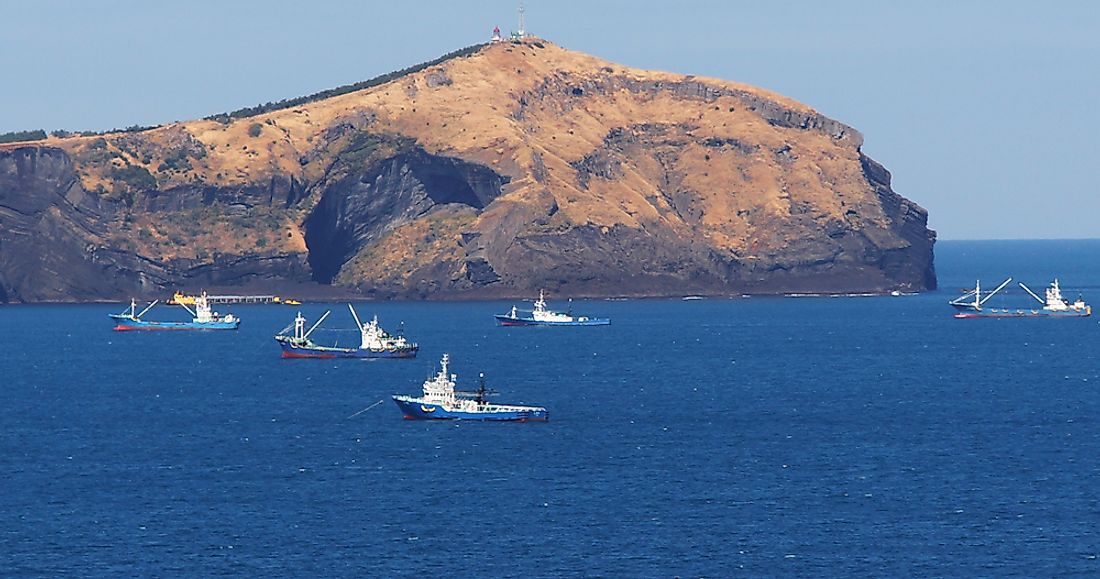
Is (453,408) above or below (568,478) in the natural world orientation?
above

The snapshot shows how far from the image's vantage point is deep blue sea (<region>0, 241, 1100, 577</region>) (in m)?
87.8

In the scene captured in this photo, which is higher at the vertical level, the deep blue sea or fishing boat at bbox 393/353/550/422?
fishing boat at bbox 393/353/550/422

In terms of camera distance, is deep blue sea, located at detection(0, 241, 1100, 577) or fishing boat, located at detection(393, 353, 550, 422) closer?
deep blue sea, located at detection(0, 241, 1100, 577)

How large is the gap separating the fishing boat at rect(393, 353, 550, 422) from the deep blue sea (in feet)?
4.97

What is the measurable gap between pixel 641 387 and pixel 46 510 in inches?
2839

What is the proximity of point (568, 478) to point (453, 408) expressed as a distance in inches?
1167

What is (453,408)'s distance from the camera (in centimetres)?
Answer: 13762

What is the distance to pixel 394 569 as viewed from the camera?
8525 centimetres

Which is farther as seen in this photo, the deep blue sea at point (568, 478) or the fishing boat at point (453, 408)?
the fishing boat at point (453, 408)

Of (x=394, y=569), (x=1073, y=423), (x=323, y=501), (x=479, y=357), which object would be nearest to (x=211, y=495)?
(x=323, y=501)

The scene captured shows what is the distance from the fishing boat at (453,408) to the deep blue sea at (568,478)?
1514mm

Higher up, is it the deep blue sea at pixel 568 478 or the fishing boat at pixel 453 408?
the fishing boat at pixel 453 408

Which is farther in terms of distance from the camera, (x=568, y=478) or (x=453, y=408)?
(x=453, y=408)

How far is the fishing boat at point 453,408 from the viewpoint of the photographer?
446 feet
